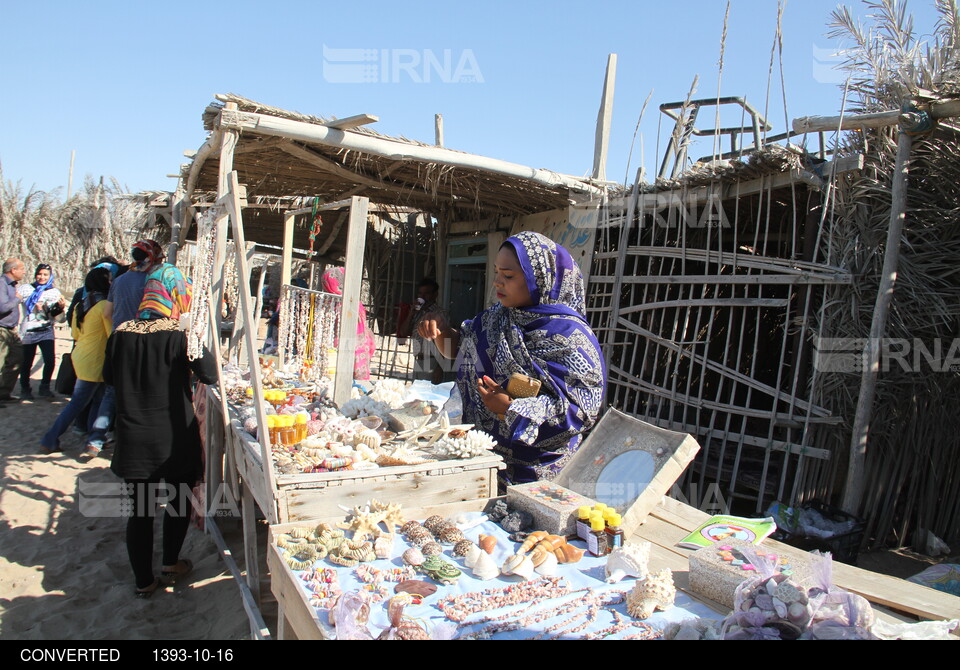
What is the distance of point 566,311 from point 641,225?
2.81m

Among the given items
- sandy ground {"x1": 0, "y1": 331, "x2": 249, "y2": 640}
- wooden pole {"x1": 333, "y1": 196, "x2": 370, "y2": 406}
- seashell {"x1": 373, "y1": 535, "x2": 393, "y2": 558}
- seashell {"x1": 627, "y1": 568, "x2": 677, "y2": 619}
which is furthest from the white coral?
sandy ground {"x1": 0, "y1": 331, "x2": 249, "y2": 640}

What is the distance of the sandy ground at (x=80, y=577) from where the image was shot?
2979 mm

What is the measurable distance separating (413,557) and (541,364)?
100 centimetres

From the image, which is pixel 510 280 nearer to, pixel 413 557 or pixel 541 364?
pixel 541 364

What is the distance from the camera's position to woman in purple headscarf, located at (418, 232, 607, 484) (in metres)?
2.37

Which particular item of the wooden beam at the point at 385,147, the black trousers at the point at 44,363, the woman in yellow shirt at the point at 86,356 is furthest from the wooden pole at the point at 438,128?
the black trousers at the point at 44,363

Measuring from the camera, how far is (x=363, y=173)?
Answer: 17.7ft

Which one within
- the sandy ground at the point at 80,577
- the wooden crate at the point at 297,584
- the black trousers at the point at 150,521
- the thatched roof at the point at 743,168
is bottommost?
the sandy ground at the point at 80,577

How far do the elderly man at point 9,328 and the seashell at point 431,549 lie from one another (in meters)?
6.75

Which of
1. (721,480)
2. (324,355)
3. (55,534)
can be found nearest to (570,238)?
(721,480)

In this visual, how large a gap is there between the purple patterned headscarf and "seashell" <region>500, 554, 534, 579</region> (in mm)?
680

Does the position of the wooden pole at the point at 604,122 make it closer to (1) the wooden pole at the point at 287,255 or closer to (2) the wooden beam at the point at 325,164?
(2) the wooden beam at the point at 325,164

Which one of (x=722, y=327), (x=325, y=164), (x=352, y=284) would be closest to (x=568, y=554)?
(x=352, y=284)

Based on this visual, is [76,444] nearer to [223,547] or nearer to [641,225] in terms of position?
[223,547]
